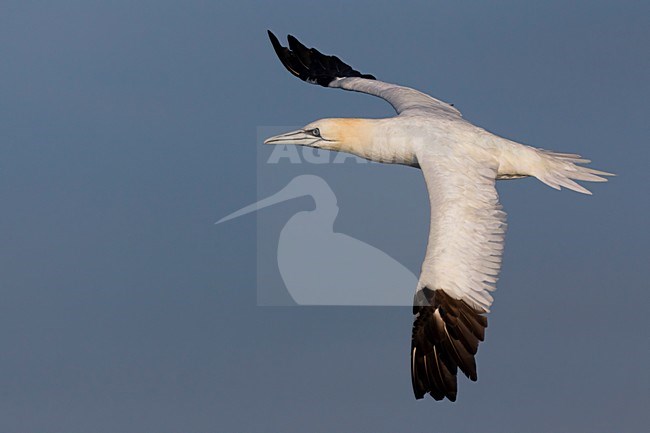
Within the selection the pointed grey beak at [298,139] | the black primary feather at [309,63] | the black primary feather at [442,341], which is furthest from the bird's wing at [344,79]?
the black primary feather at [442,341]

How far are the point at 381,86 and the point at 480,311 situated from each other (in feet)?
23.9

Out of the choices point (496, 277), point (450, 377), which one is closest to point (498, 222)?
point (496, 277)

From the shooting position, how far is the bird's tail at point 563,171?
2041cm

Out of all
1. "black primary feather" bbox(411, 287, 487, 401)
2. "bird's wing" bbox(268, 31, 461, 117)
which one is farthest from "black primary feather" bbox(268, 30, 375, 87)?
"black primary feather" bbox(411, 287, 487, 401)

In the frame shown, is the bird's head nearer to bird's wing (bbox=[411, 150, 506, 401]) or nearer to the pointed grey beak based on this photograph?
the pointed grey beak

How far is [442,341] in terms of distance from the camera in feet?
58.4

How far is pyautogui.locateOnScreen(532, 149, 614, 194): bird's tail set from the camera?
2041cm

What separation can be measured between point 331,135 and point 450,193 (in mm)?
3259

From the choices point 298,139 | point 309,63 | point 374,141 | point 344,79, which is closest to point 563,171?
point 374,141

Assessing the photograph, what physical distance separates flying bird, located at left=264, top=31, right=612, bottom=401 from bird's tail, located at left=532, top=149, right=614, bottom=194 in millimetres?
15

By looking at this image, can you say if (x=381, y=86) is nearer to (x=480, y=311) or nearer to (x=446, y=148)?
(x=446, y=148)

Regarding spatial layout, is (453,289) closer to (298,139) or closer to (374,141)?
(374,141)

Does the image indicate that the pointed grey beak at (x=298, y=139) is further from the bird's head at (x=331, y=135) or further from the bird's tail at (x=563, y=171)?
the bird's tail at (x=563, y=171)

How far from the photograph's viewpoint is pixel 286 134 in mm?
21438
